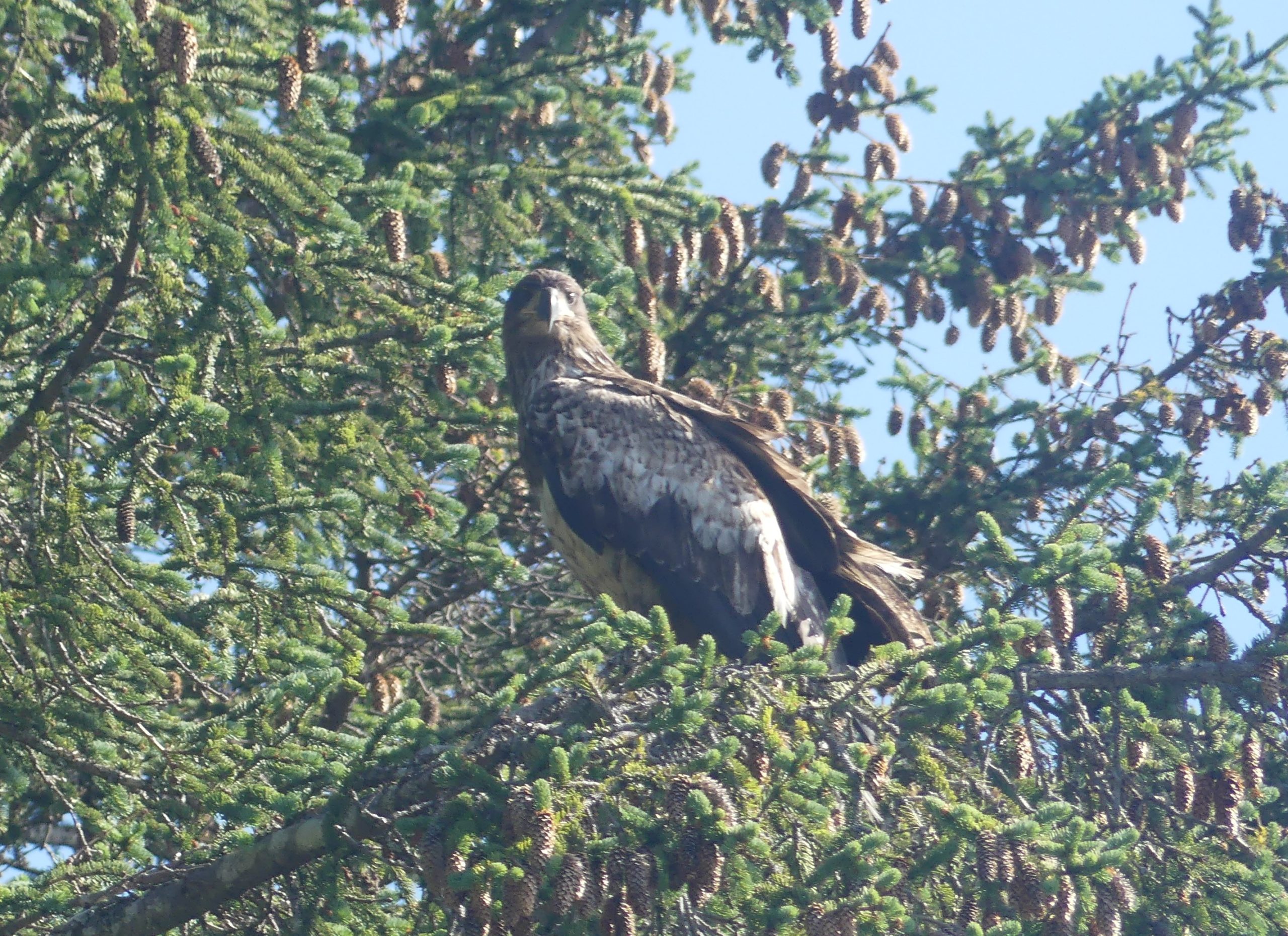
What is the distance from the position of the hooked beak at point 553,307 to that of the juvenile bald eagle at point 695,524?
0.33 metres

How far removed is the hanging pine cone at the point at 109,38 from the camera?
16.0ft

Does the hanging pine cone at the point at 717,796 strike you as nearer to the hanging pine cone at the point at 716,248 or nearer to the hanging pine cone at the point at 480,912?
the hanging pine cone at the point at 480,912

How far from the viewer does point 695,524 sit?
6.21 meters

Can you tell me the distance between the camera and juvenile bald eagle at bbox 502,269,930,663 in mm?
6141

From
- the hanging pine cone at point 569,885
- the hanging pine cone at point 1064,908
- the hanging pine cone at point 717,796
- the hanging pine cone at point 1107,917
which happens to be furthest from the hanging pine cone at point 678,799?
the hanging pine cone at point 1107,917

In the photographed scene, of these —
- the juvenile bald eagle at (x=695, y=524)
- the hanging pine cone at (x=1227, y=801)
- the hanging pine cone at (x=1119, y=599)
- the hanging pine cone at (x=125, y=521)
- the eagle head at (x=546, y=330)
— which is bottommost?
the hanging pine cone at (x=1227, y=801)

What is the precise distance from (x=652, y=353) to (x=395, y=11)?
1.85 meters

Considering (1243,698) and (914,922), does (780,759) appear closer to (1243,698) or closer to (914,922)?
(914,922)

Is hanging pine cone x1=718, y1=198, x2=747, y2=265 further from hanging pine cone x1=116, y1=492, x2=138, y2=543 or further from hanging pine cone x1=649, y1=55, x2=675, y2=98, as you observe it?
hanging pine cone x1=116, y1=492, x2=138, y2=543

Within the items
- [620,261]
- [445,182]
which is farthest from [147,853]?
[620,261]

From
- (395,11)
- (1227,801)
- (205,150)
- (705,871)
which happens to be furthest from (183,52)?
(1227,801)

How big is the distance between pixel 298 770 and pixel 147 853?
2.01 ft

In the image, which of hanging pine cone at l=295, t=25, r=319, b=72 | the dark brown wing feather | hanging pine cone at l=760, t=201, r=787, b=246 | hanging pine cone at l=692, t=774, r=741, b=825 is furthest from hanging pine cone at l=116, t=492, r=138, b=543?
hanging pine cone at l=760, t=201, r=787, b=246

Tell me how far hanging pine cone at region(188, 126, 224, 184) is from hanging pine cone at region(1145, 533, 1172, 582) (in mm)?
3598
